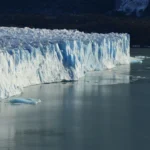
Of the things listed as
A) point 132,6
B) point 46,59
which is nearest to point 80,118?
point 46,59

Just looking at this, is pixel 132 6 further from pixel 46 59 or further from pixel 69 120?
pixel 69 120

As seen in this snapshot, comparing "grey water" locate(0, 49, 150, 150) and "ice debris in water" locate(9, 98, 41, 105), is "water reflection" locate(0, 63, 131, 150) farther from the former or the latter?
"ice debris in water" locate(9, 98, 41, 105)

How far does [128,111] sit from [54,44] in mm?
3741

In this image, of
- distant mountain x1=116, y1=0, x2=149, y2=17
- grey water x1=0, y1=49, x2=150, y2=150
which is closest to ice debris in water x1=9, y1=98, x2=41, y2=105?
grey water x1=0, y1=49, x2=150, y2=150

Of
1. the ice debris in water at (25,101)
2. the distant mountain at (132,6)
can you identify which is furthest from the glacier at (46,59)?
the distant mountain at (132,6)

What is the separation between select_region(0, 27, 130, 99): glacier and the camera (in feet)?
38.8

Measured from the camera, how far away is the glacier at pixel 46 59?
11.8m

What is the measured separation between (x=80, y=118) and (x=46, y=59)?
11.9 ft

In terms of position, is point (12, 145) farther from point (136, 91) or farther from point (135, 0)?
point (135, 0)

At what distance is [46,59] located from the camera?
13727 mm

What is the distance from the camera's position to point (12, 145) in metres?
8.41

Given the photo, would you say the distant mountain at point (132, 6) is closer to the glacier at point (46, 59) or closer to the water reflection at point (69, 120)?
the glacier at point (46, 59)

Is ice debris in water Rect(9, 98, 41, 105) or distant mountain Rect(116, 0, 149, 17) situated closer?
ice debris in water Rect(9, 98, 41, 105)

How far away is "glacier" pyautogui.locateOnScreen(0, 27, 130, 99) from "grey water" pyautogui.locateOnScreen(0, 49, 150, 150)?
266mm
